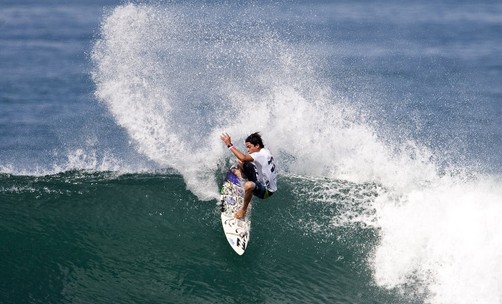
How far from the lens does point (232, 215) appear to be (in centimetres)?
1397

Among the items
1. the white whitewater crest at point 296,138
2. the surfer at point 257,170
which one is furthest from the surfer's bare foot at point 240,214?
the white whitewater crest at point 296,138

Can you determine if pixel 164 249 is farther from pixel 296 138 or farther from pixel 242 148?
pixel 296 138

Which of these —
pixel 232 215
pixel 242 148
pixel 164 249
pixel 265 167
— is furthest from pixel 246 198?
pixel 242 148

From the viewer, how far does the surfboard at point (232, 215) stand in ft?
43.9

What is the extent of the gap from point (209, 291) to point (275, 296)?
1006mm

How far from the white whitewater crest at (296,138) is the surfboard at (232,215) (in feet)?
1.86

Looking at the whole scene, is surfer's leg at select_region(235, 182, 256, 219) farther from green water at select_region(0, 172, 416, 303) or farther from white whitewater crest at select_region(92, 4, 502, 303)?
white whitewater crest at select_region(92, 4, 502, 303)

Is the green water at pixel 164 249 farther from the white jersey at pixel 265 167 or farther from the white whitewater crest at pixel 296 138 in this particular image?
the white jersey at pixel 265 167

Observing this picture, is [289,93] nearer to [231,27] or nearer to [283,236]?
[283,236]

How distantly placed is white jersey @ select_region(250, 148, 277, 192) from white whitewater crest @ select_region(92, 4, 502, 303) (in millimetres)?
1637

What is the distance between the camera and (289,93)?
18.1 metres

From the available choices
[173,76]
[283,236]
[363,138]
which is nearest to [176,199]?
[283,236]

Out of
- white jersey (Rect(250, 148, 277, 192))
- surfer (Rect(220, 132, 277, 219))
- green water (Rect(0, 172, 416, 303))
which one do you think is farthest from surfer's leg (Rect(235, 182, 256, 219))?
green water (Rect(0, 172, 416, 303))

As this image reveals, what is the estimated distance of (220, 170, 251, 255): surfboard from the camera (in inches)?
527
